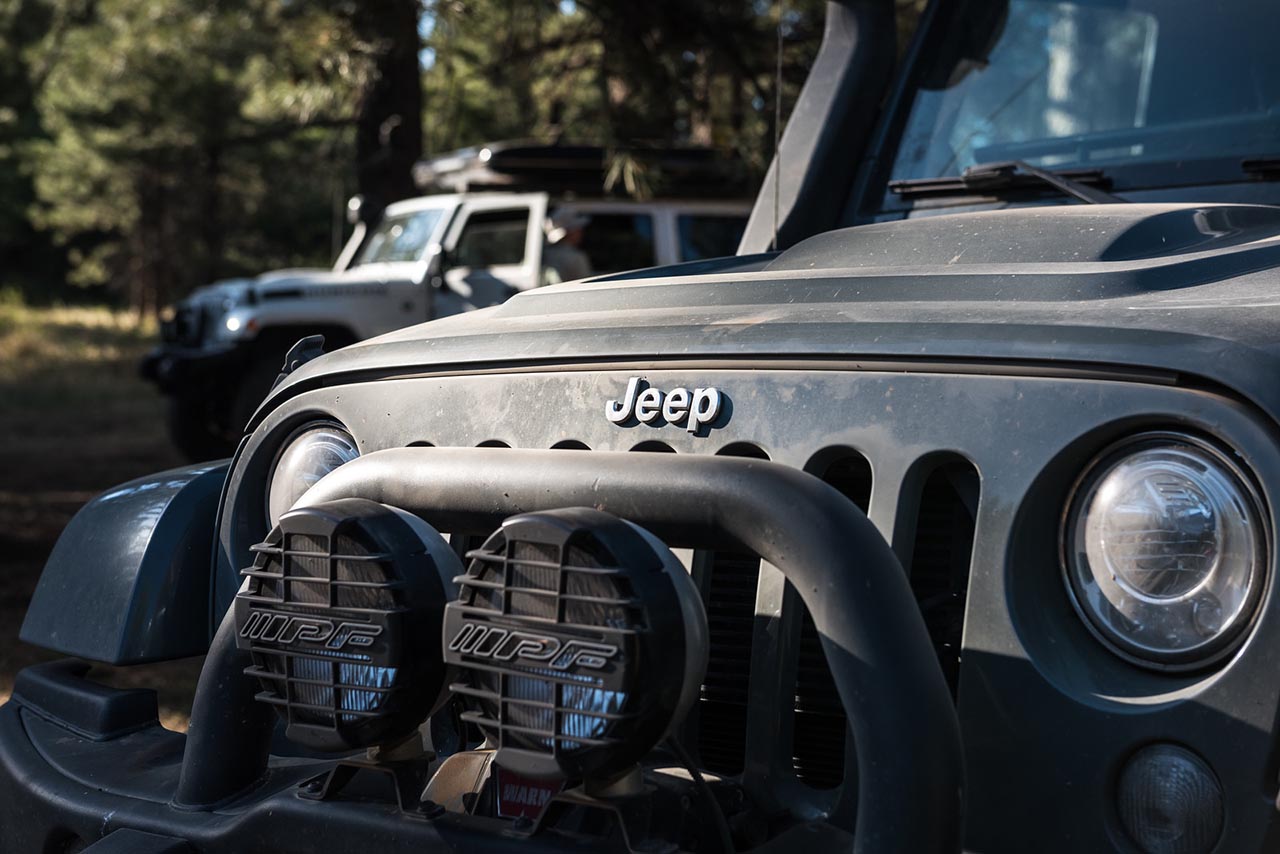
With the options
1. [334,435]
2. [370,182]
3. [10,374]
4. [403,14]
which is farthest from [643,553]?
[10,374]

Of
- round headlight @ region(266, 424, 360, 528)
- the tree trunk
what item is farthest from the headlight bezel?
the tree trunk

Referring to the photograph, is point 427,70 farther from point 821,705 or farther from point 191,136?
point 191,136

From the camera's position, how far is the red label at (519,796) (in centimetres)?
177

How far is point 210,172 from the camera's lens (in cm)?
2892

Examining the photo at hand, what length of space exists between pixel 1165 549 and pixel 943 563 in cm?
31

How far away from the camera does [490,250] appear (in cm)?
1181

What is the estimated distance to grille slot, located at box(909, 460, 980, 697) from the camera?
1.74m

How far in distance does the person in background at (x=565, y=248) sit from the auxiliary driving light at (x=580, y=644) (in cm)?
971

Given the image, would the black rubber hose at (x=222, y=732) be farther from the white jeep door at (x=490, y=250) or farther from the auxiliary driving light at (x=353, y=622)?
the white jeep door at (x=490, y=250)

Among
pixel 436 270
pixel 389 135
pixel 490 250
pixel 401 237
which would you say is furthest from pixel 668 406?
pixel 401 237

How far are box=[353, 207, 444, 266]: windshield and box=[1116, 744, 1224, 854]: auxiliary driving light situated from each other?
1053 cm

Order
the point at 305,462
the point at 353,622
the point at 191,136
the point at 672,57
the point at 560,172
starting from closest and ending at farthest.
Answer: the point at 353,622
the point at 305,462
the point at 672,57
the point at 560,172
the point at 191,136

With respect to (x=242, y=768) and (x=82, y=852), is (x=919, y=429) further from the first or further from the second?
(x=82, y=852)

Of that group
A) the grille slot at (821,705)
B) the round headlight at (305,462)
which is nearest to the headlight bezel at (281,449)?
the round headlight at (305,462)
